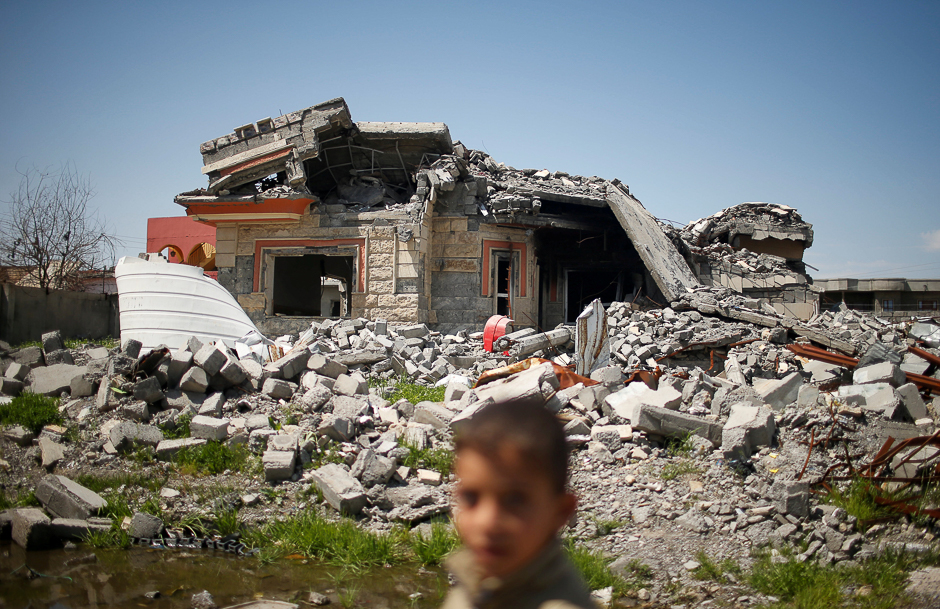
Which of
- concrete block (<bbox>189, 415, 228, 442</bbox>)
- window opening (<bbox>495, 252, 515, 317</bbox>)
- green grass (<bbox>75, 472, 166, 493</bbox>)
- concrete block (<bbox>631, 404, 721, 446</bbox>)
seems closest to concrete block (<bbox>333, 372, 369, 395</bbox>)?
concrete block (<bbox>189, 415, 228, 442</bbox>)

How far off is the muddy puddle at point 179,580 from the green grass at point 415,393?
11.5 feet

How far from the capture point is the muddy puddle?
370 centimetres

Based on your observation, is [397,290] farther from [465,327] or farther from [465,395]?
[465,395]

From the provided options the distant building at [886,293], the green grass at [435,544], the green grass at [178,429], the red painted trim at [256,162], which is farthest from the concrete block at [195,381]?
the distant building at [886,293]

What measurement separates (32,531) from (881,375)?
8.40 metres

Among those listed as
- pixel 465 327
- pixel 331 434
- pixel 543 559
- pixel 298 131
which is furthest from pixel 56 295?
pixel 543 559

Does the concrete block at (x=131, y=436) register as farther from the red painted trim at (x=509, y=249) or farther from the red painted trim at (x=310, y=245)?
the red painted trim at (x=509, y=249)

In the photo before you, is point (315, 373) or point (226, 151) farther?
point (226, 151)

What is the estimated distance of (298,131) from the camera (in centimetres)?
1234

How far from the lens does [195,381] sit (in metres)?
6.71

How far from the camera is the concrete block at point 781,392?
6465mm

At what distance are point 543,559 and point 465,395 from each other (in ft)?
19.2

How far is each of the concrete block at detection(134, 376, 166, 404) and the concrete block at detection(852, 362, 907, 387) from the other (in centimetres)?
814

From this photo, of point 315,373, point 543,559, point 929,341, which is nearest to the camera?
point 543,559
